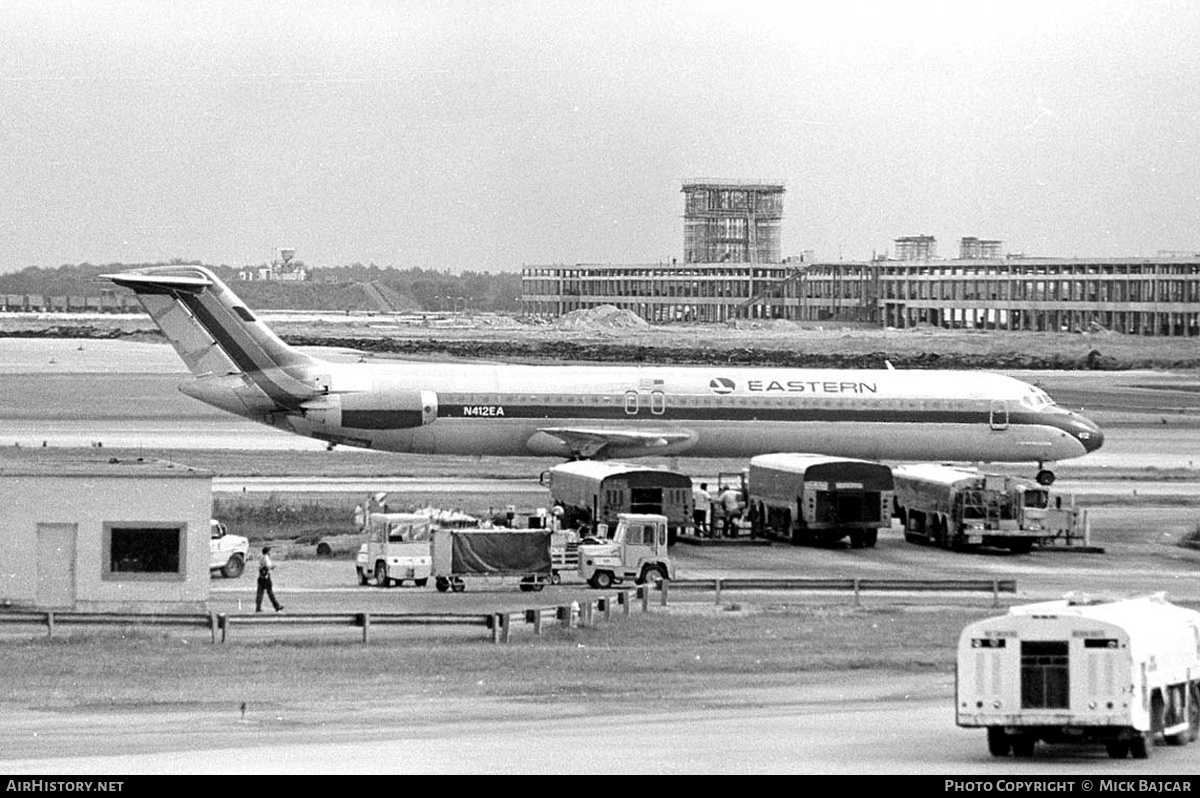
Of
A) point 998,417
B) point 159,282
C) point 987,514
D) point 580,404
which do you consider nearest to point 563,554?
point 987,514

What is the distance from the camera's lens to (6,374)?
5192 inches

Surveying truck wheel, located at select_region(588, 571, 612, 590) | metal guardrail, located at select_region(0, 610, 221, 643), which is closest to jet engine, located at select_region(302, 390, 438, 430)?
truck wheel, located at select_region(588, 571, 612, 590)

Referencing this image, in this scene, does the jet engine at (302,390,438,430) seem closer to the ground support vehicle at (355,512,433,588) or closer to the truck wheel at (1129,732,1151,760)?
the ground support vehicle at (355,512,433,588)

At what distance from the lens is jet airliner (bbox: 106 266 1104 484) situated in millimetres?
59469

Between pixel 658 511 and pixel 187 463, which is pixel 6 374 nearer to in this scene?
pixel 187 463

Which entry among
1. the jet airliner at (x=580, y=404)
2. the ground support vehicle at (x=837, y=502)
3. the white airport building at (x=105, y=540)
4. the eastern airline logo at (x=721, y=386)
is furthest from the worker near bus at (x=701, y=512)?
the white airport building at (x=105, y=540)

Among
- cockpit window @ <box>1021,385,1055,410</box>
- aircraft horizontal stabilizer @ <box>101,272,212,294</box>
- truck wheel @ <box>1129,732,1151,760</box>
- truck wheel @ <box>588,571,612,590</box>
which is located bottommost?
truck wheel @ <box>588,571,612,590</box>

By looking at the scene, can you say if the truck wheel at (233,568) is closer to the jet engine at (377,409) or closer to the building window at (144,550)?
the building window at (144,550)

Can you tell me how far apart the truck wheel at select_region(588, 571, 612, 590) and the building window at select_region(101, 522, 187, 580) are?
9.54m

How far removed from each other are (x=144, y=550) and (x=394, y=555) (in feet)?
20.1

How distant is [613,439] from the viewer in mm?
60281

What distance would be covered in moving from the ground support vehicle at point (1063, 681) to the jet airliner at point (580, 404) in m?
37.4

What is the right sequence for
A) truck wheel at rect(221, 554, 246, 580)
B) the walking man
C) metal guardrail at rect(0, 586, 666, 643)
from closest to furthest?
metal guardrail at rect(0, 586, 666, 643) → the walking man → truck wheel at rect(221, 554, 246, 580)
